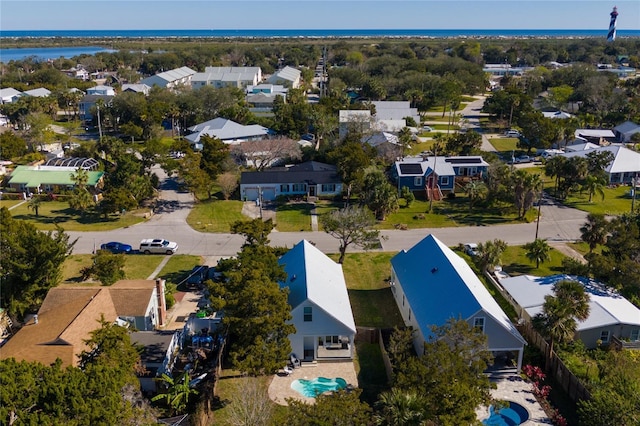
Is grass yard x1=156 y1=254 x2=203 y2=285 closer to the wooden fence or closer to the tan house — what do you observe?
the tan house

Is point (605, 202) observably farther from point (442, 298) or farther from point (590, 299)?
point (442, 298)

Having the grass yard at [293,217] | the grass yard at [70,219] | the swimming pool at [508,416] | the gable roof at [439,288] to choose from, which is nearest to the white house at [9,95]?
the grass yard at [70,219]

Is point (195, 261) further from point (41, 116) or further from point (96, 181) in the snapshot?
point (41, 116)

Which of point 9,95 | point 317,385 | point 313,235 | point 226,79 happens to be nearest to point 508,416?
point 317,385

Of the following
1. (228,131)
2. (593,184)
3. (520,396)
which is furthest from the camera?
(228,131)

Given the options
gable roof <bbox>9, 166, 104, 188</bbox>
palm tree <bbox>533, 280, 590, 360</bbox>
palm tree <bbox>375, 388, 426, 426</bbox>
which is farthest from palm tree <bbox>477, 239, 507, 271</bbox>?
gable roof <bbox>9, 166, 104, 188</bbox>

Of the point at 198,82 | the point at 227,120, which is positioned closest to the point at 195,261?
the point at 227,120
